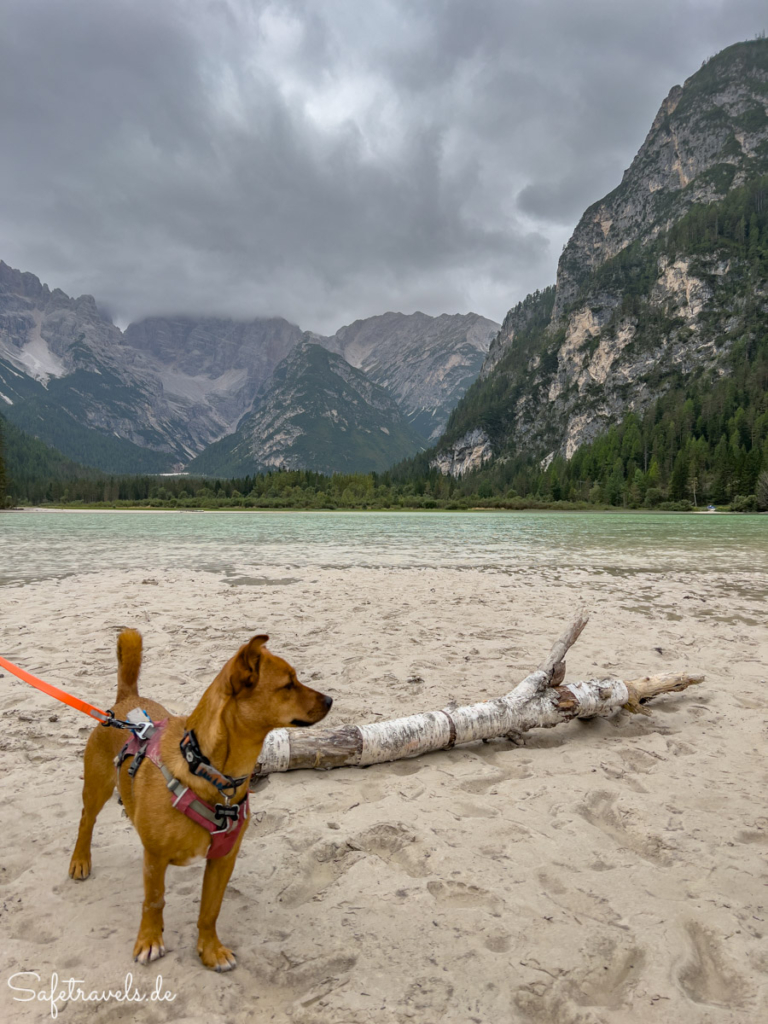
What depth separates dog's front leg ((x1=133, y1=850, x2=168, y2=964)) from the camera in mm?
2820

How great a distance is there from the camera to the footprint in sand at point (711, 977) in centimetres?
265

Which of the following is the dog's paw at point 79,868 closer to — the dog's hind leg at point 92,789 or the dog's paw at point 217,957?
the dog's hind leg at point 92,789

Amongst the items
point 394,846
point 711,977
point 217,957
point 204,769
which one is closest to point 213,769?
point 204,769

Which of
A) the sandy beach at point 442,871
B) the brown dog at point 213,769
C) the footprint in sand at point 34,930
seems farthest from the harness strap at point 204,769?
the footprint in sand at point 34,930

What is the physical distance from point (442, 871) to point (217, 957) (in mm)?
1509

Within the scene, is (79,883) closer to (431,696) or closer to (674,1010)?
(674,1010)

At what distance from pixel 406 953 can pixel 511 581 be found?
14.4m

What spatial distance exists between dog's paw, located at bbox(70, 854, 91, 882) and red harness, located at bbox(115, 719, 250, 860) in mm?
1157

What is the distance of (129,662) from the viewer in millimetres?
3627

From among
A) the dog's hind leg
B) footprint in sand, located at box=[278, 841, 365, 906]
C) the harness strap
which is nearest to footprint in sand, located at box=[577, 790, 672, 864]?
footprint in sand, located at box=[278, 841, 365, 906]

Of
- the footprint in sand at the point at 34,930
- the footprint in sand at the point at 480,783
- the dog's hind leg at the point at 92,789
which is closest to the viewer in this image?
the footprint in sand at the point at 34,930

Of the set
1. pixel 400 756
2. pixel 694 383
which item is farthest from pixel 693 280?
pixel 400 756

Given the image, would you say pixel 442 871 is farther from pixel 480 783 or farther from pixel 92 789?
pixel 92 789

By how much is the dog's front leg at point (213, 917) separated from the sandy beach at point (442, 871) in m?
0.08
